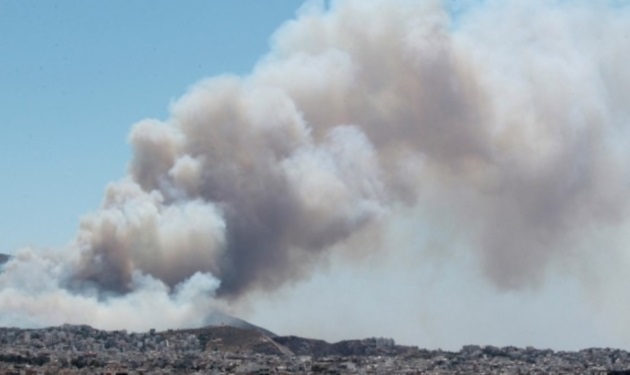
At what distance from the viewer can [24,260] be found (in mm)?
138625

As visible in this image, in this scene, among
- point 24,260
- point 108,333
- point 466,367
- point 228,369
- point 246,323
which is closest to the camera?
point 228,369

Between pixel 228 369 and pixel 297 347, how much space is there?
2993cm

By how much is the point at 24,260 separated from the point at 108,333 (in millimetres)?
15165

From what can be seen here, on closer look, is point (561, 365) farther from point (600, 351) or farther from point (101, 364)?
point (101, 364)

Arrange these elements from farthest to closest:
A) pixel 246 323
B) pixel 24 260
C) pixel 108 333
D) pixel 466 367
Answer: pixel 246 323 < pixel 24 260 < pixel 108 333 < pixel 466 367

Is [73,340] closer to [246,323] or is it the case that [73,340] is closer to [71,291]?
[71,291]

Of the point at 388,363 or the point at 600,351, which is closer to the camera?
the point at 388,363

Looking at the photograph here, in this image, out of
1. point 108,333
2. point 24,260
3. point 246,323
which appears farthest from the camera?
point 246,323

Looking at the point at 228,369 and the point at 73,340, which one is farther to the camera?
the point at 73,340

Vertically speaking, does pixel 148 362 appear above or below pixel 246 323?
below

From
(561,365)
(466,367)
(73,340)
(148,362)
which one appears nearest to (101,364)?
(148,362)

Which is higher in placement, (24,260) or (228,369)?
(24,260)

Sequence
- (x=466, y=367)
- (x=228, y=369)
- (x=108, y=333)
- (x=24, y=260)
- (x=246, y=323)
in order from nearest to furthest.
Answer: (x=228, y=369)
(x=466, y=367)
(x=108, y=333)
(x=24, y=260)
(x=246, y=323)

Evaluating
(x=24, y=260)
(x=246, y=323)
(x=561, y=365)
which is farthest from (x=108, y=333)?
(x=561, y=365)
